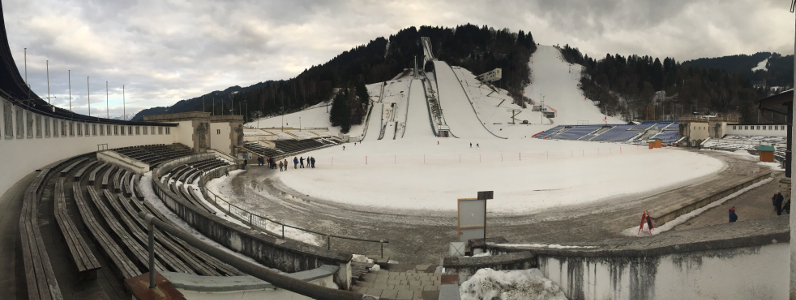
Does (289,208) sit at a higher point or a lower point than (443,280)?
lower

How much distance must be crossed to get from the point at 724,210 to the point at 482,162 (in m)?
16.6

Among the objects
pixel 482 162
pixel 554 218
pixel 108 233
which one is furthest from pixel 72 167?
pixel 482 162

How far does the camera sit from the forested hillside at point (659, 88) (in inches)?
3366

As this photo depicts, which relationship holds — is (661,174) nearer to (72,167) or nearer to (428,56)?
(72,167)

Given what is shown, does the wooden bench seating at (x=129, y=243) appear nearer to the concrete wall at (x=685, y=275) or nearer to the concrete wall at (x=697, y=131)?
the concrete wall at (x=685, y=275)

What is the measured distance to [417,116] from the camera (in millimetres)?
66625

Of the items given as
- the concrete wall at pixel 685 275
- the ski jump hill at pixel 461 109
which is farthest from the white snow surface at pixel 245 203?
the ski jump hill at pixel 461 109

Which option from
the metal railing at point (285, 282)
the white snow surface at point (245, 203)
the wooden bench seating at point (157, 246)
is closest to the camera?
the metal railing at point (285, 282)

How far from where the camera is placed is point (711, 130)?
143 feet

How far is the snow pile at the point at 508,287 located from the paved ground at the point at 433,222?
338cm

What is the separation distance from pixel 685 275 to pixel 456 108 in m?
69.6

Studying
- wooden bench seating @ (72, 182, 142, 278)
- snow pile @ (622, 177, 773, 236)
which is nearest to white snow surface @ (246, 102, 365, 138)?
snow pile @ (622, 177, 773, 236)

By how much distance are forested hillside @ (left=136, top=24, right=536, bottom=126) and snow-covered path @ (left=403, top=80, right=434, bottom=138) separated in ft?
35.5

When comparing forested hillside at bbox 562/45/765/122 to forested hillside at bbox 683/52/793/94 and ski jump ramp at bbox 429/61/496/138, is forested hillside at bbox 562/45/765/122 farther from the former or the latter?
ski jump ramp at bbox 429/61/496/138
